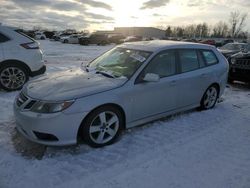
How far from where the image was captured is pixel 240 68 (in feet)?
30.8

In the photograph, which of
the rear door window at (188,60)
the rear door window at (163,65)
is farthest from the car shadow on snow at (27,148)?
the rear door window at (188,60)

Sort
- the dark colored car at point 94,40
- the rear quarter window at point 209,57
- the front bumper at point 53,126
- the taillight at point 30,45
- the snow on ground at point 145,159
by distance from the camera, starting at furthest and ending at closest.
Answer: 1. the dark colored car at point 94,40
2. the taillight at point 30,45
3. the rear quarter window at point 209,57
4. the front bumper at point 53,126
5. the snow on ground at point 145,159

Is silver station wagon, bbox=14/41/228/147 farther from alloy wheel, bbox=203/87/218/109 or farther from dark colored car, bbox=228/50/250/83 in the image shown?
dark colored car, bbox=228/50/250/83

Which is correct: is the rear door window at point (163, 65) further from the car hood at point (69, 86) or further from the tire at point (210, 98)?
the tire at point (210, 98)

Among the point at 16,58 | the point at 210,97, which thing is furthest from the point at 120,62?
the point at 16,58

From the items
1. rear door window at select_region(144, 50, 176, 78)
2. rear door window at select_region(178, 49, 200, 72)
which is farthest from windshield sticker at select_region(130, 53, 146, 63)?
rear door window at select_region(178, 49, 200, 72)

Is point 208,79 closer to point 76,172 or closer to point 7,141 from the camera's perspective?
point 76,172

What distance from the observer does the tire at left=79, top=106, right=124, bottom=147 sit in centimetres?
409

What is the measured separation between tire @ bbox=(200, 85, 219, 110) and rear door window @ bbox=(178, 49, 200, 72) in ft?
2.30

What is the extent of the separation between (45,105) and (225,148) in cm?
280

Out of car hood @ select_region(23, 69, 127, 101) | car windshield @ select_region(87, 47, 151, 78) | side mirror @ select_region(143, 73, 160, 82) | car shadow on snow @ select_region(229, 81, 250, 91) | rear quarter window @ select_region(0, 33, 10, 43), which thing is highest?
rear quarter window @ select_region(0, 33, 10, 43)

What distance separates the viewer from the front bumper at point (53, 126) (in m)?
3.84

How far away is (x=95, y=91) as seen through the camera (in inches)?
162

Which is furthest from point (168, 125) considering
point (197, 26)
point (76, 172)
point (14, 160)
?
point (197, 26)
